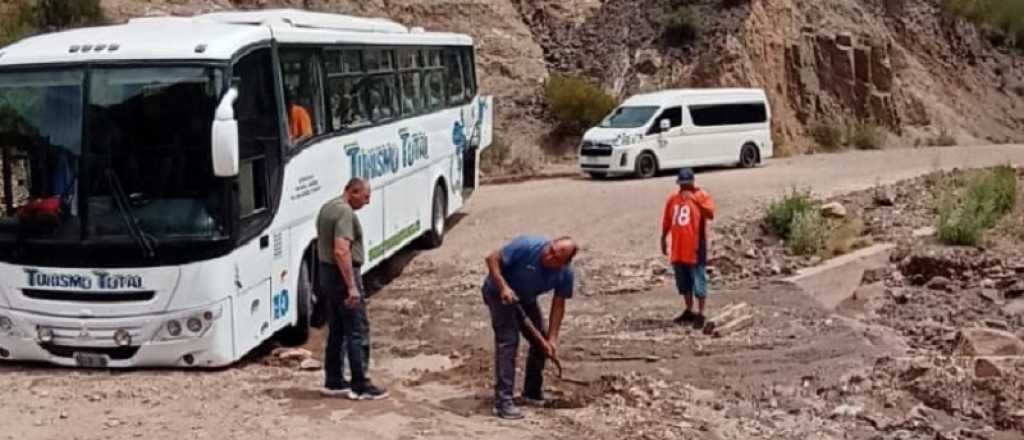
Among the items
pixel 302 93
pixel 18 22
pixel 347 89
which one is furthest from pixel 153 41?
pixel 18 22

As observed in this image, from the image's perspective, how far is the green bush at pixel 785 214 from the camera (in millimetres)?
20359

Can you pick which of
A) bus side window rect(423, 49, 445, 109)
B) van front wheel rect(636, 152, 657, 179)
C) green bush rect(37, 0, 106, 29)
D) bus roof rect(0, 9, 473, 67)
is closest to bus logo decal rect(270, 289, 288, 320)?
bus roof rect(0, 9, 473, 67)

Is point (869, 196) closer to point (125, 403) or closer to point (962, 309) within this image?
point (962, 309)

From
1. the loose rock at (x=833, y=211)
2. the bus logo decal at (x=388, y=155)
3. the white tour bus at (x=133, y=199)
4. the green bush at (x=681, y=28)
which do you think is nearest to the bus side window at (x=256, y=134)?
the white tour bus at (x=133, y=199)

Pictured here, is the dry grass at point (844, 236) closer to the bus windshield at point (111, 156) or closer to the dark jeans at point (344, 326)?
the dark jeans at point (344, 326)

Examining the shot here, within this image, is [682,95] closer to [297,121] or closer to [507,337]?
[297,121]

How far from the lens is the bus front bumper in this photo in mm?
11633

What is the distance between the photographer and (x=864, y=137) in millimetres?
42844

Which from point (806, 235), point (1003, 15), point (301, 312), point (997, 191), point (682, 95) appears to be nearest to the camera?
point (301, 312)

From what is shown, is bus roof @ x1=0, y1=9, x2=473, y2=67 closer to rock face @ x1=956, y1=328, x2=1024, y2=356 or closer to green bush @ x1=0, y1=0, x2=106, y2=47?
rock face @ x1=956, y1=328, x2=1024, y2=356

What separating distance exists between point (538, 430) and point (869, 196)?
15.8m

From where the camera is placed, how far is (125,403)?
10820mm

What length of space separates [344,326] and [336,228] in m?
0.83

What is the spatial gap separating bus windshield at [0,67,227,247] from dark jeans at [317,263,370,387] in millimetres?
1443
